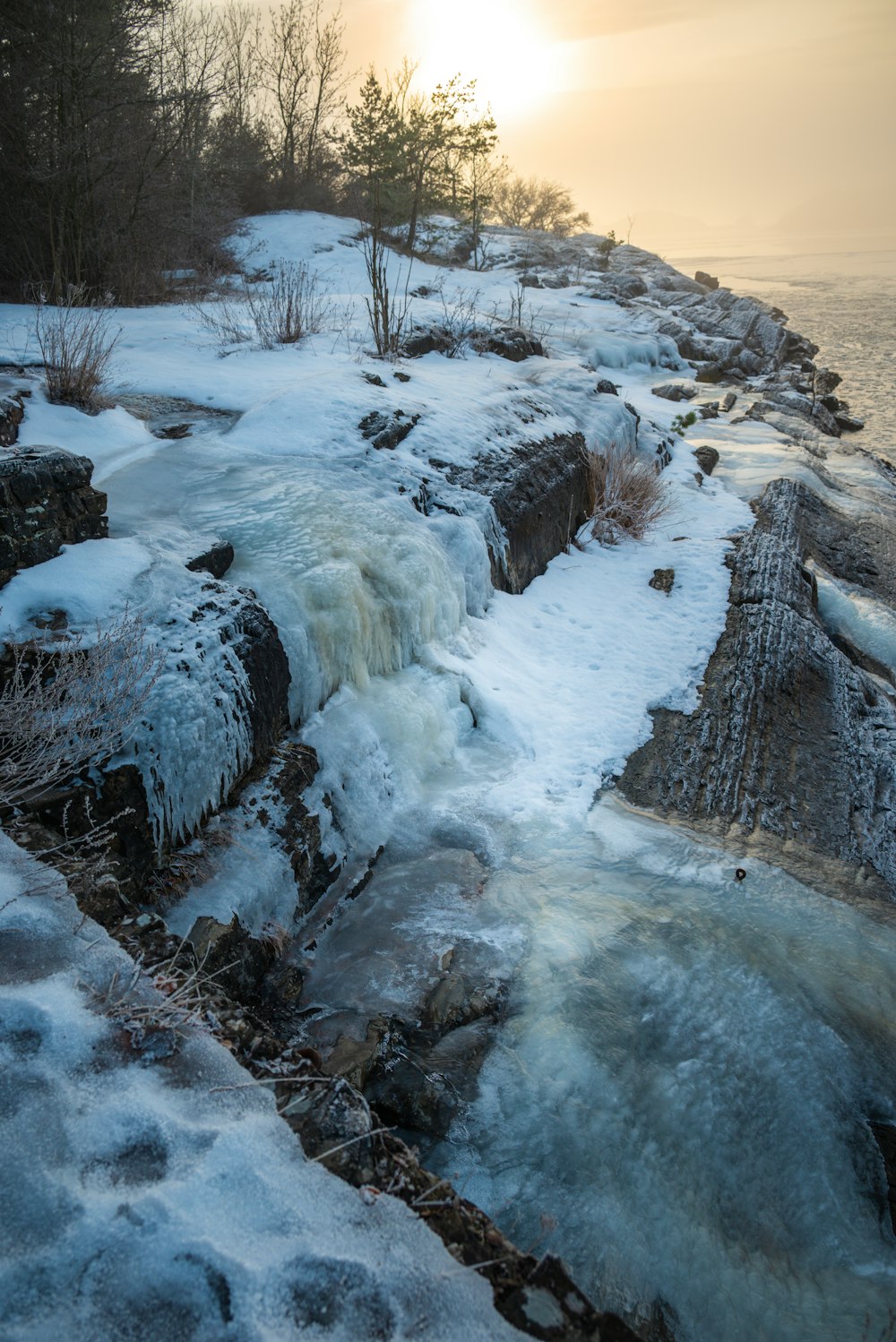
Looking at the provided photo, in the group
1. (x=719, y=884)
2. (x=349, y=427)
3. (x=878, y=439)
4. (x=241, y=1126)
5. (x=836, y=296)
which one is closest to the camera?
A: (x=241, y=1126)

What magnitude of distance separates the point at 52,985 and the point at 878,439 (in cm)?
1481

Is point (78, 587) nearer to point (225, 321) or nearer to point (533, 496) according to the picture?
point (533, 496)

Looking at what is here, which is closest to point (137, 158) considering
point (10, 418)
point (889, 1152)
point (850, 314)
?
point (10, 418)

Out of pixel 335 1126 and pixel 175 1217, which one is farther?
pixel 335 1126

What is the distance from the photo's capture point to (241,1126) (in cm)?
164

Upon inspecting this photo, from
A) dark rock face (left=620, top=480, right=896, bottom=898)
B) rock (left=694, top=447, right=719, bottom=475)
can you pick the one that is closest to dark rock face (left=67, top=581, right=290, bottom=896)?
dark rock face (left=620, top=480, right=896, bottom=898)

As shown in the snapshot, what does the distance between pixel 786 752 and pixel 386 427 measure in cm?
366

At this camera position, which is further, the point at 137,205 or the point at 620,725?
the point at 137,205

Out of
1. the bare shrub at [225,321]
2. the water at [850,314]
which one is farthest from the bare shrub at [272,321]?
the water at [850,314]

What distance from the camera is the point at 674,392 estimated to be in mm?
13273

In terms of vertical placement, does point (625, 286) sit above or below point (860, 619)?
above

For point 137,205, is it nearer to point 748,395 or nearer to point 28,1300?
point 748,395

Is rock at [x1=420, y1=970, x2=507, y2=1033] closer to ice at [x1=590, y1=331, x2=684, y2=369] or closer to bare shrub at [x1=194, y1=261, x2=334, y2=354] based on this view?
bare shrub at [x1=194, y1=261, x2=334, y2=354]

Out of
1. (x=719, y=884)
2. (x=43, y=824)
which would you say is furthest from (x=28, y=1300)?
(x=719, y=884)
